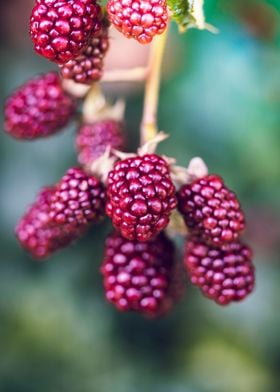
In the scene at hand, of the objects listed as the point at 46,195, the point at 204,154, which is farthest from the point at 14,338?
the point at 46,195

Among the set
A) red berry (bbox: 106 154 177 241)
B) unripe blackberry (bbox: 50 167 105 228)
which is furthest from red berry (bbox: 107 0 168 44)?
unripe blackberry (bbox: 50 167 105 228)

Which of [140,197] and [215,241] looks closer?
[140,197]

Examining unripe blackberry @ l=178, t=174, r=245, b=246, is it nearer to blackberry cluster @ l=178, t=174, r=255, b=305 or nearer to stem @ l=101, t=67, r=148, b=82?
blackberry cluster @ l=178, t=174, r=255, b=305

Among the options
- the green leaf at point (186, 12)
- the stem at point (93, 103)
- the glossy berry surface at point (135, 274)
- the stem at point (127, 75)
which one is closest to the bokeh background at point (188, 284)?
the stem at point (93, 103)

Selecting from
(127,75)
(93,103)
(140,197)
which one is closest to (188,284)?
(93,103)

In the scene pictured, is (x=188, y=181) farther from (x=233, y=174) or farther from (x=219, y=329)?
(x=219, y=329)

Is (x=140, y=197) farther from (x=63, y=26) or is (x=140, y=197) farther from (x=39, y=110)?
(x=39, y=110)

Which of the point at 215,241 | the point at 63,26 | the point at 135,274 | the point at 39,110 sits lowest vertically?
the point at 135,274
